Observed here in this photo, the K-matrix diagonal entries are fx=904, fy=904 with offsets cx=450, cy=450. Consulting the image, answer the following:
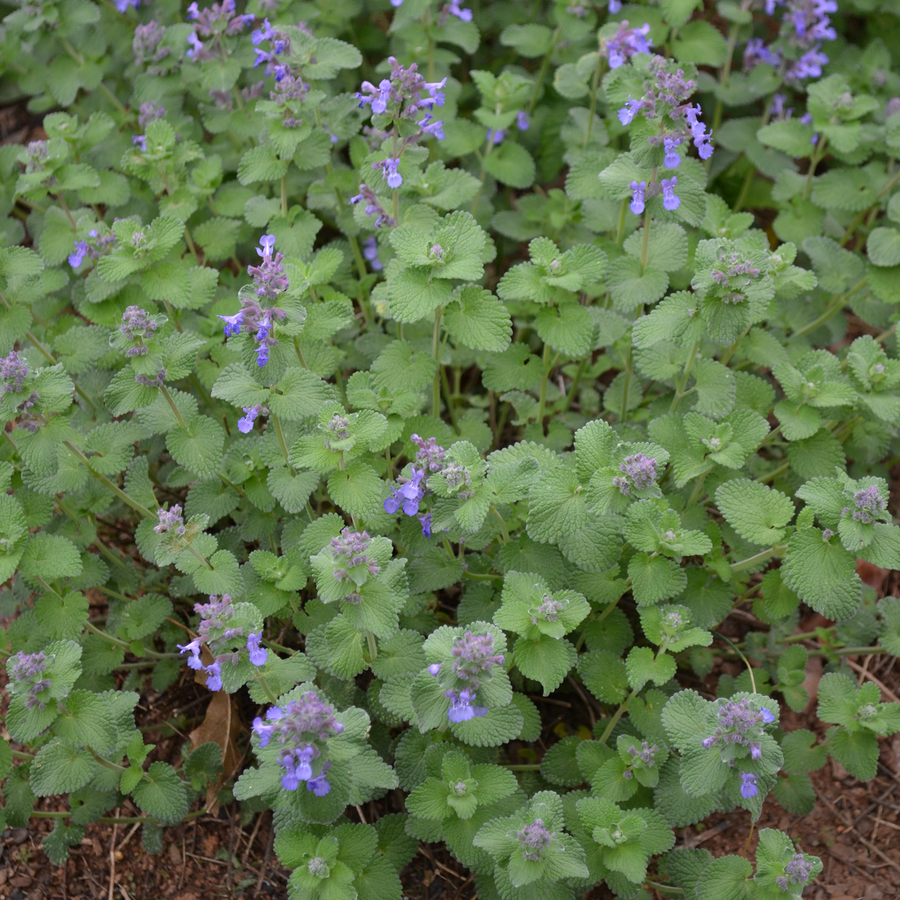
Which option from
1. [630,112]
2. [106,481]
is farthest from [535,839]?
[630,112]

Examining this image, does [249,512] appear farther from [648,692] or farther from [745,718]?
[745,718]

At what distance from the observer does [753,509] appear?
349cm

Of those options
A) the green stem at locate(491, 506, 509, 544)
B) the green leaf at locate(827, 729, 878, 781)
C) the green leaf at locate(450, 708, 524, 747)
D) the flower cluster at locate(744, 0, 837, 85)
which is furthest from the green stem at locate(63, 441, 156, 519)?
the flower cluster at locate(744, 0, 837, 85)

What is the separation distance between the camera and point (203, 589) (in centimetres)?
341

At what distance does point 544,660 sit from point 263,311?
159 centimetres

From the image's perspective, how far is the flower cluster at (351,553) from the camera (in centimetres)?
299

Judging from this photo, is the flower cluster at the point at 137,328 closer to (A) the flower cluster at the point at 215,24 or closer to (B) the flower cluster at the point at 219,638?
(B) the flower cluster at the point at 219,638

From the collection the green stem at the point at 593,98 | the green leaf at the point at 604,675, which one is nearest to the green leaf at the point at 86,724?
the green leaf at the point at 604,675

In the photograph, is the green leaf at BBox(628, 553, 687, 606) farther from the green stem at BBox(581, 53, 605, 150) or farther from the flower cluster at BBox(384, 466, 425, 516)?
the green stem at BBox(581, 53, 605, 150)

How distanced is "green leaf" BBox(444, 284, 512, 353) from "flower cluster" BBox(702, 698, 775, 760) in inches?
62.5

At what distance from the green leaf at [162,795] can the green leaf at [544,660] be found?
149 centimetres

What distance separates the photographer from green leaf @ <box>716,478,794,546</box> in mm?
3445

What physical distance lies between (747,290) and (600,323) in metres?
0.93

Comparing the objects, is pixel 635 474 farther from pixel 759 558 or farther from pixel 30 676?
pixel 30 676
